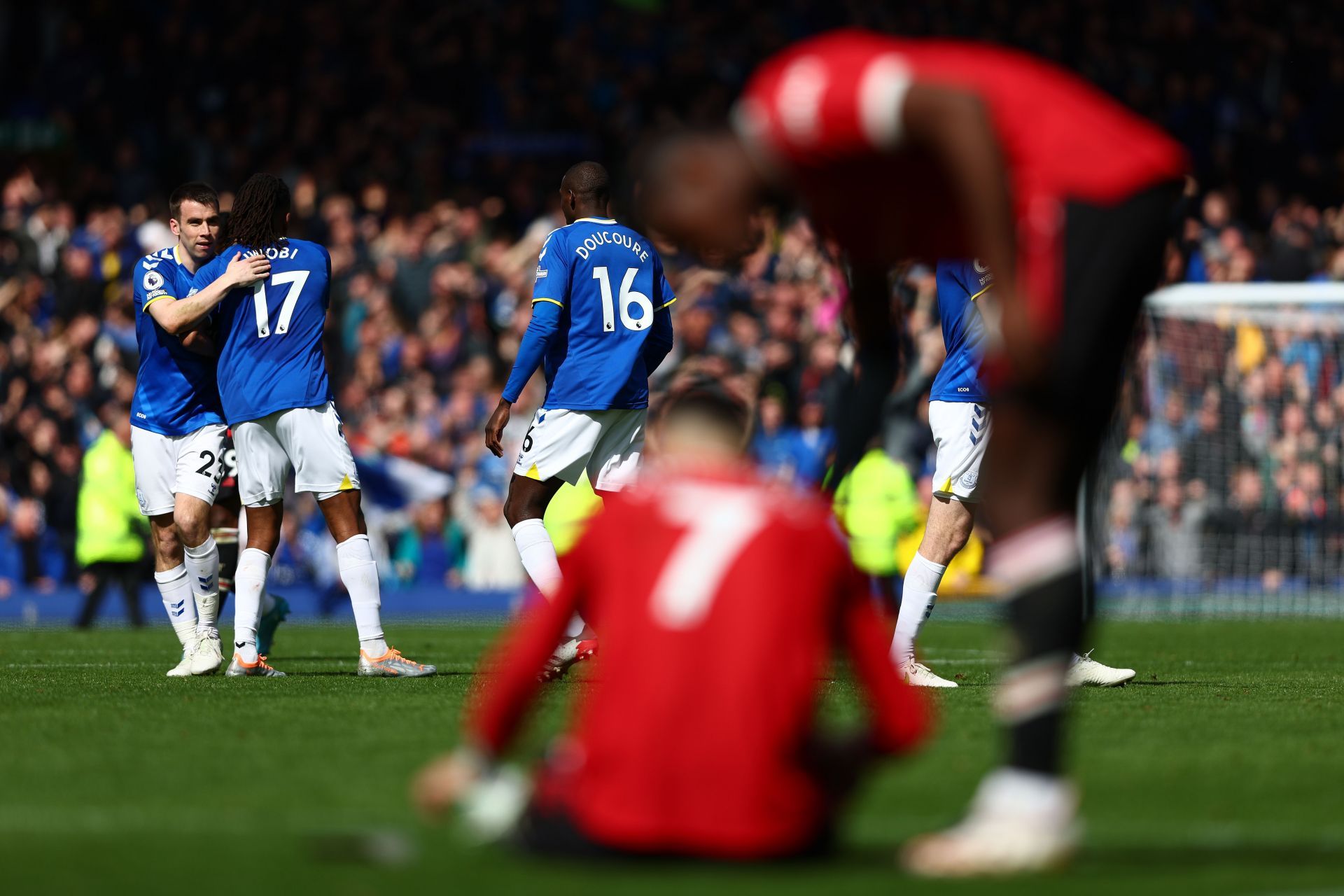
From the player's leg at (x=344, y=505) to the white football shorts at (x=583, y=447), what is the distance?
0.84 metres

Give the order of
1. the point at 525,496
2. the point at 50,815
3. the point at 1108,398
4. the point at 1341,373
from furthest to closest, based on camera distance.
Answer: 1. the point at 1341,373
2. the point at 525,496
3. the point at 50,815
4. the point at 1108,398

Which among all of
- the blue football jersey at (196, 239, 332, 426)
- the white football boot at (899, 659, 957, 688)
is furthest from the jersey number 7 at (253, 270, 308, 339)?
the white football boot at (899, 659, 957, 688)

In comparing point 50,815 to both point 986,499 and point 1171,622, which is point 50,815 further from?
point 1171,622

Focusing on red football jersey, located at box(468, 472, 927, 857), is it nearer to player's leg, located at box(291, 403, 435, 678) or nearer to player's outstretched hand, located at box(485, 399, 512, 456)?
player's outstretched hand, located at box(485, 399, 512, 456)

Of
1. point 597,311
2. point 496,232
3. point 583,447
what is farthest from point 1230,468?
point 583,447

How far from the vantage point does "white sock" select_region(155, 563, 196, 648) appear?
33.9 ft

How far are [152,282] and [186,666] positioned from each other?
6.35 feet

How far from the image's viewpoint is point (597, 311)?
10148 millimetres

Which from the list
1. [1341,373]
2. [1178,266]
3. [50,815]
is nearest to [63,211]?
[1178,266]

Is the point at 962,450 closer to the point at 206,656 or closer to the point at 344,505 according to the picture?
the point at 344,505

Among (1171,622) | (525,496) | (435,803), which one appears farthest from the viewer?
(1171,622)

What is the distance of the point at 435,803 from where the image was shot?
406cm

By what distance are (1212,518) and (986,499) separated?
14977mm

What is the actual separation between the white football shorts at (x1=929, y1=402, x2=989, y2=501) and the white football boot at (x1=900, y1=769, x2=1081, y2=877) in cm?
521
